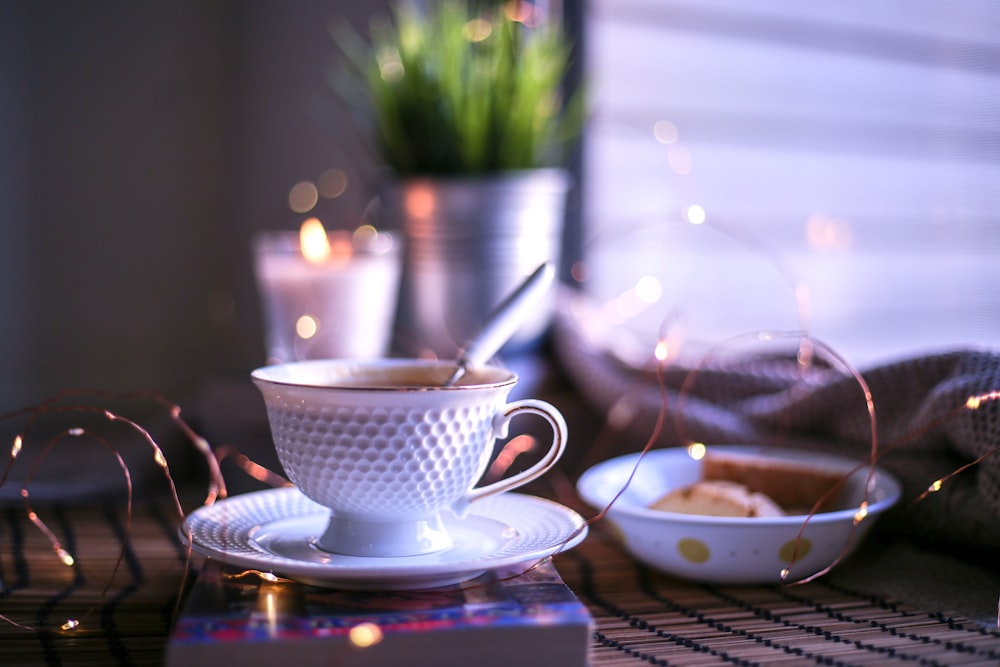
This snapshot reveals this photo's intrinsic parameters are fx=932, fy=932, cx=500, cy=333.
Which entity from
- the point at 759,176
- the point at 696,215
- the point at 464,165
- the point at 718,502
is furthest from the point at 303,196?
the point at 718,502

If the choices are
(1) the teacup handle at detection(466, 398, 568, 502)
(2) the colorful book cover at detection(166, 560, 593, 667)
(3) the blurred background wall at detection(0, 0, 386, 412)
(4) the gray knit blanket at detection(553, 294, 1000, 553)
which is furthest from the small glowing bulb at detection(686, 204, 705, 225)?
(3) the blurred background wall at detection(0, 0, 386, 412)

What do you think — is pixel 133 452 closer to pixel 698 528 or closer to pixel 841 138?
pixel 698 528

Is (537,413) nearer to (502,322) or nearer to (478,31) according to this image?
(502,322)

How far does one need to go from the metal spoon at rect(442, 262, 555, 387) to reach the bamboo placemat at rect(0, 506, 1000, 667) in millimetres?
160

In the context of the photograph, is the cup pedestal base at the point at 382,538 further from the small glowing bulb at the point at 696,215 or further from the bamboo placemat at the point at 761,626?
the small glowing bulb at the point at 696,215

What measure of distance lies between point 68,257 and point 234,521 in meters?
1.07

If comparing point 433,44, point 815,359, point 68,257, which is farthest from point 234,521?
point 68,257

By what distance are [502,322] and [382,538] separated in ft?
0.50

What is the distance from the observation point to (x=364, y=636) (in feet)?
1.32

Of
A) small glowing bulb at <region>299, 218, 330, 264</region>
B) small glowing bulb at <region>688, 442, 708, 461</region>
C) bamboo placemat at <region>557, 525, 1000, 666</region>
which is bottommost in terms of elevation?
bamboo placemat at <region>557, 525, 1000, 666</region>

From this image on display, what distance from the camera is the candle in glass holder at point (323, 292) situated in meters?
0.92

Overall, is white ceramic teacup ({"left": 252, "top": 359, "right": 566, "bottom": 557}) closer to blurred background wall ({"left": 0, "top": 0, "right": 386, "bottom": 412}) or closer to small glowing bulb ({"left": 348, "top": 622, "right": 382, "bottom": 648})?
small glowing bulb ({"left": 348, "top": 622, "right": 382, "bottom": 648})

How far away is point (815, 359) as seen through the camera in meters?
0.85

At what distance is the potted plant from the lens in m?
0.99
